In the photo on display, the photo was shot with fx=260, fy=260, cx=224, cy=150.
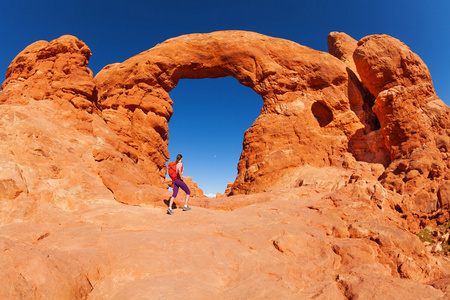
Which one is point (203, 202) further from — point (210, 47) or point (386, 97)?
point (210, 47)

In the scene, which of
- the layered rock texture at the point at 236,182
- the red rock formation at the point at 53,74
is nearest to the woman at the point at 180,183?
the layered rock texture at the point at 236,182

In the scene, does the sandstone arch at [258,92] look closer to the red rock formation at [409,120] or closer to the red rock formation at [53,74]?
the red rock formation at [409,120]

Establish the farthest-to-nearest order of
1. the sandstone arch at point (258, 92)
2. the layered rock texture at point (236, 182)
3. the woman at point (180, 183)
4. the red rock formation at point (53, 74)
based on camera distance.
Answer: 1. the sandstone arch at point (258, 92)
2. the red rock formation at point (53, 74)
3. the woman at point (180, 183)
4. the layered rock texture at point (236, 182)

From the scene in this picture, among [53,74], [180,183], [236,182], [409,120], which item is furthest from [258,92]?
[180,183]

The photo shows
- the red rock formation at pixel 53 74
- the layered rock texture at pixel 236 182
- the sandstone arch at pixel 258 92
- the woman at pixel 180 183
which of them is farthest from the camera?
the sandstone arch at pixel 258 92

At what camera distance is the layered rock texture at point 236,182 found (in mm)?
3785

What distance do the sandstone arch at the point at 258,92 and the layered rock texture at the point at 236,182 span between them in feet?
0.31

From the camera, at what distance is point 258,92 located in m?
18.6

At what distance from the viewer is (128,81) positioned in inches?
663

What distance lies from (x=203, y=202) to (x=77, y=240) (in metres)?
4.96

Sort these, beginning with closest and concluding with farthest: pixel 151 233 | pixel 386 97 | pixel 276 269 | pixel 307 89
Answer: pixel 276 269
pixel 151 233
pixel 386 97
pixel 307 89

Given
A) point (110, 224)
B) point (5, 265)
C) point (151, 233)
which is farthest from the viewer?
point (110, 224)

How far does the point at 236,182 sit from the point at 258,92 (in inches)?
264

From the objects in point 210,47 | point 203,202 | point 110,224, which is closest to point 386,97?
point 203,202
